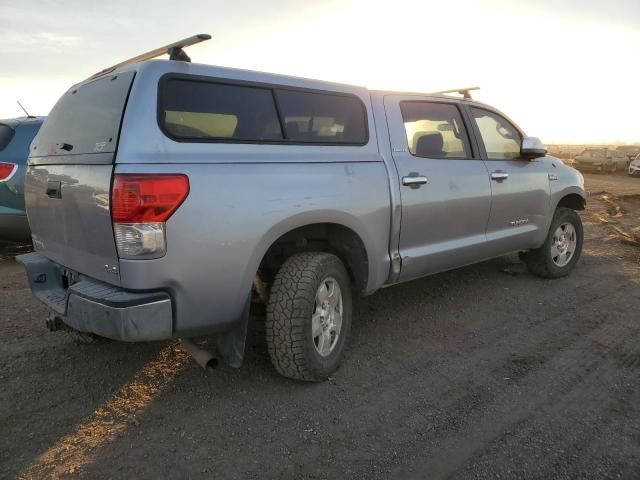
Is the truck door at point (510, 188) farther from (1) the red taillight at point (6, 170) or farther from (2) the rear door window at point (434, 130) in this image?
(1) the red taillight at point (6, 170)

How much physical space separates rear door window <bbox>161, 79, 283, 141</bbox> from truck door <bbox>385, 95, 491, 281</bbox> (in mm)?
1085

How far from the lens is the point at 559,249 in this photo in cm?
568

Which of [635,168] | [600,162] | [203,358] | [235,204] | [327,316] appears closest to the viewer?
[235,204]

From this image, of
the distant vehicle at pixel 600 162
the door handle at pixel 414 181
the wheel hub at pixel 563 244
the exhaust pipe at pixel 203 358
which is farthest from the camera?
the distant vehicle at pixel 600 162

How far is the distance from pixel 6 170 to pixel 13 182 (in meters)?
0.16

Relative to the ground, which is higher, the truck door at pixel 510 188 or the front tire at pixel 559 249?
the truck door at pixel 510 188

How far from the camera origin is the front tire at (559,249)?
5473 mm

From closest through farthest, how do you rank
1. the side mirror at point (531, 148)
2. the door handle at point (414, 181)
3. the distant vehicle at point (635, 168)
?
the door handle at point (414, 181) < the side mirror at point (531, 148) < the distant vehicle at point (635, 168)

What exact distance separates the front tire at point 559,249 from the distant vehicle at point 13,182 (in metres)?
5.75

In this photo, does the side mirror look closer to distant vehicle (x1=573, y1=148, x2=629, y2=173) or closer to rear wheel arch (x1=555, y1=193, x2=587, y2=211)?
rear wheel arch (x1=555, y1=193, x2=587, y2=211)

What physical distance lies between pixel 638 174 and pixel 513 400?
23239mm

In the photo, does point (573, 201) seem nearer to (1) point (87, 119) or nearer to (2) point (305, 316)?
(2) point (305, 316)

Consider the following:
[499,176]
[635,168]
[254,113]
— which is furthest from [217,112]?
[635,168]

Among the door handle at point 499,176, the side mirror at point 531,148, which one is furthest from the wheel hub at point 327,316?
the side mirror at point 531,148
